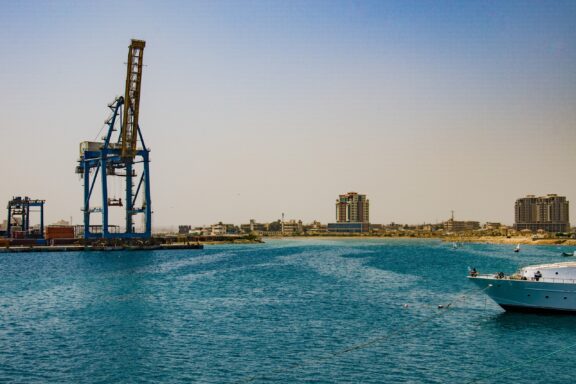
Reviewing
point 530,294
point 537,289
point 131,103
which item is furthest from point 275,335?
point 131,103

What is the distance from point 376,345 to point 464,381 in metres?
7.52

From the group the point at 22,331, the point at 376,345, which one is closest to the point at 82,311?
the point at 22,331

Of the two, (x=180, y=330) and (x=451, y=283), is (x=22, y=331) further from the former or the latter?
(x=451, y=283)

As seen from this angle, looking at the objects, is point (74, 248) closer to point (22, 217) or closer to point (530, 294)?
point (22, 217)

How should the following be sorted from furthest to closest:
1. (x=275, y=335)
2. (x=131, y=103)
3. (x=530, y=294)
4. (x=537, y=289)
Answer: (x=131, y=103), (x=530, y=294), (x=537, y=289), (x=275, y=335)

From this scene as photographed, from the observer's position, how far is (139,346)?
3409cm

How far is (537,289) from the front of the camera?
139 ft

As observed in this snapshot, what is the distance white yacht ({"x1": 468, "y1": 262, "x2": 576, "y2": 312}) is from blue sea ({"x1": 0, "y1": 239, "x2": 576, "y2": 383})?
3.13 feet

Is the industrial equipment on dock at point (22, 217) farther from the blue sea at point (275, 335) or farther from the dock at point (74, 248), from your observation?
the blue sea at point (275, 335)

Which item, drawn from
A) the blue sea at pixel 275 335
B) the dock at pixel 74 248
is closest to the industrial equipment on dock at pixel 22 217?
the dock at pixel 74 248

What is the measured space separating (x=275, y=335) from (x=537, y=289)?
790 inches

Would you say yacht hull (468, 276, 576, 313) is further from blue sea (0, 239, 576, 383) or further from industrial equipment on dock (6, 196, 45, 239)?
industrial equipment on dock (6, 196, 45, 239)

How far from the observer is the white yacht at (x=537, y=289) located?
41.7 m

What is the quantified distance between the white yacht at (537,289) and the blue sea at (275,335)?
95 centimetres
